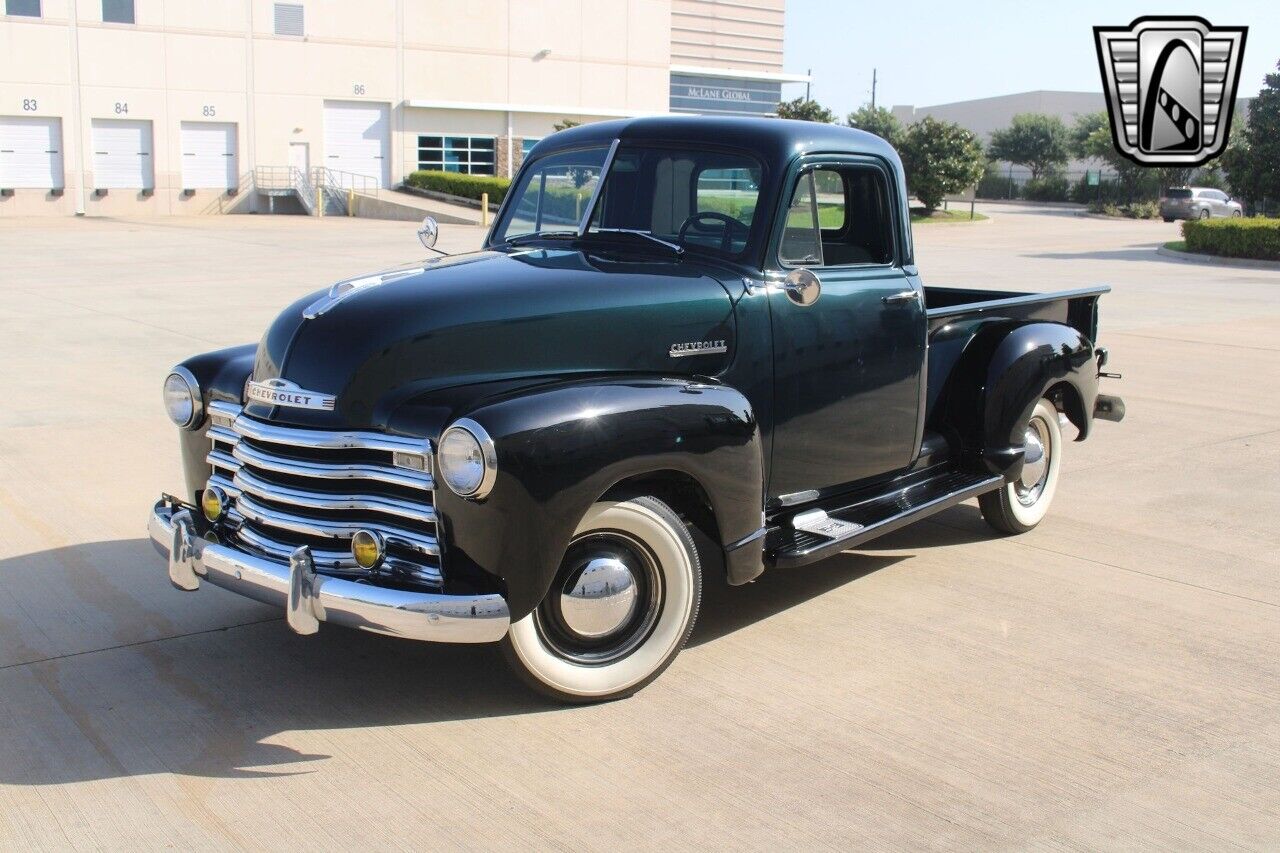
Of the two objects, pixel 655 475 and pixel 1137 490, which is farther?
pixel 1137 490

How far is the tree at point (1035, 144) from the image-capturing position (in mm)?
67375

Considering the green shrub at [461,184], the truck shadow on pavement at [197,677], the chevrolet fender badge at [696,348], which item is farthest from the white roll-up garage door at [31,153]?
the chevrolet fender badge at [696,348]

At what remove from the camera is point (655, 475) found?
14.4 feet

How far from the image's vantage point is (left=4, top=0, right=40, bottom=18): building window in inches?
1420

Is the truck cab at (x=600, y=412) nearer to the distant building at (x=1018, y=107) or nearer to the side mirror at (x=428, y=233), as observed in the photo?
the side mirror at (x=428, y=233)

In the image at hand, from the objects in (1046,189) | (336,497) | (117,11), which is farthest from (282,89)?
(336,497)

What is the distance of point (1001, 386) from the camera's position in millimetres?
5984

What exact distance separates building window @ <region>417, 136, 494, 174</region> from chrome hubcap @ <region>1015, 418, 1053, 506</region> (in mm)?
39749

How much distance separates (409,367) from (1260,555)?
4297 mm

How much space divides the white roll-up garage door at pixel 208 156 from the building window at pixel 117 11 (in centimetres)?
339

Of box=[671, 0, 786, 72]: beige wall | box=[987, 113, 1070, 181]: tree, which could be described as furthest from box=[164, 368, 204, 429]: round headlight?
box=[671, 0, 786, 72]: beige wall

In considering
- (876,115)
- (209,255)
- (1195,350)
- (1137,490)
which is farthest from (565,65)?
(1137,490)

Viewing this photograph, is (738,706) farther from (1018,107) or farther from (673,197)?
(1018,107)

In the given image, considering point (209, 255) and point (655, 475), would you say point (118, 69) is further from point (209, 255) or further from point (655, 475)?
point (655, 475)
